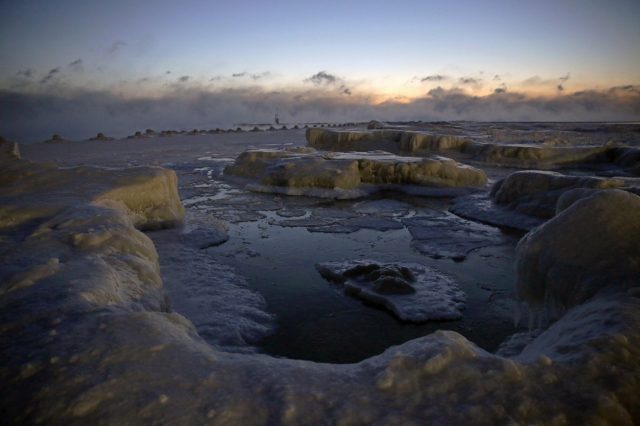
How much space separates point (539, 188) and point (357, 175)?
5.22m

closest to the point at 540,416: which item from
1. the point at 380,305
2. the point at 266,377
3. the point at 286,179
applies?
the point at 266,377

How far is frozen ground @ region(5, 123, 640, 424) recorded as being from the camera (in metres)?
1.58

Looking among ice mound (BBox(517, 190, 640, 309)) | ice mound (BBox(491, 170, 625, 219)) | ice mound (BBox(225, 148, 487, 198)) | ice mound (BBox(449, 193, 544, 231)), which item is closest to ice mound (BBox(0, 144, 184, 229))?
ice mound (BBox(225, 148, 487, 198))

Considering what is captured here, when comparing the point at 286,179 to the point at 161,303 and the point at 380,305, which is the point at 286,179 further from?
the point at 161,303

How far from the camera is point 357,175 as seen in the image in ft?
38.5

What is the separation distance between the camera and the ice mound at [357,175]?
11.3 m

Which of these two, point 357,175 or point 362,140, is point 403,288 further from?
point 362,140

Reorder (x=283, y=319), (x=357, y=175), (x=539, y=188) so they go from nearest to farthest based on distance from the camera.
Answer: (x=283, y=319) < (x=539, y=188) < (x=357, y=175)

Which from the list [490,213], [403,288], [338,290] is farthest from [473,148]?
[338,290]

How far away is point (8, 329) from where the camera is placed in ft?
6.51

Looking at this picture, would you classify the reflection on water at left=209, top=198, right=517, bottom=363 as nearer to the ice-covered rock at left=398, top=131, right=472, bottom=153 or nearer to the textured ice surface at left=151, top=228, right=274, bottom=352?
the textured ice surface at left=151, top=228, right=274, bottom=352

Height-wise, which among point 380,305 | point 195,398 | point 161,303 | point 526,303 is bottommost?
point 380,305

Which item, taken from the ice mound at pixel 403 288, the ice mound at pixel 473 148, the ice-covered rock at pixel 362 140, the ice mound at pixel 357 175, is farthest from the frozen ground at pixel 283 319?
the ice-covered rock at pixel 362 140

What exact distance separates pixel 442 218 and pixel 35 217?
7.23m
